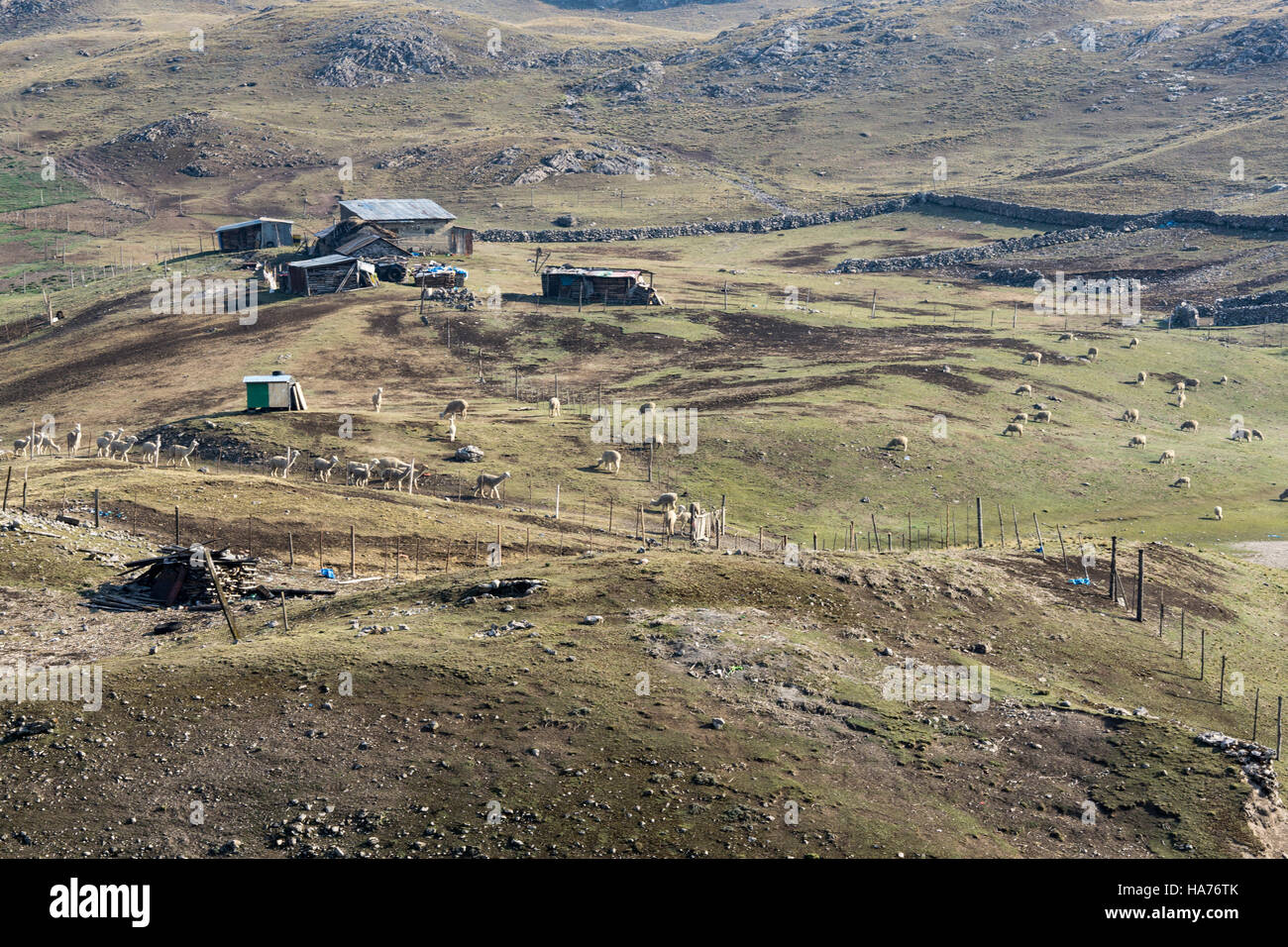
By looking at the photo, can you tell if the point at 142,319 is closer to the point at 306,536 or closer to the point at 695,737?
the point at 306,536

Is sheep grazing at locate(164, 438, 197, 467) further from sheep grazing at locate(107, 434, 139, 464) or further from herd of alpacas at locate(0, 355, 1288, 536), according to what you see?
sheep grazing at locate(107, 434, 139, 464)

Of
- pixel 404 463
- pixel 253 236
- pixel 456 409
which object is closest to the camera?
pixel 404 463

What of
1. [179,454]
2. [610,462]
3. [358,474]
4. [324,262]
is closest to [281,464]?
[358,474]

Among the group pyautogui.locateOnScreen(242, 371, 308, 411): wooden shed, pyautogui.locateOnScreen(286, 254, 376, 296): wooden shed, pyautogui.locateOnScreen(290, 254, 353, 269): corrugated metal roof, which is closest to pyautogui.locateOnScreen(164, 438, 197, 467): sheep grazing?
pyautogui.locateOnScreen(242, 371, 308, 411): wooden shed

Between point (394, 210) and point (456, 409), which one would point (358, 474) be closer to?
point (456, 409)

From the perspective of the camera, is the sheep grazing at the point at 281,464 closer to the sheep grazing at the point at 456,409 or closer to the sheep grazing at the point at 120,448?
the sheep grazing at the point at 120,448

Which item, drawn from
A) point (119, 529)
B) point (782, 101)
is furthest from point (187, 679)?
point (782, 101)
